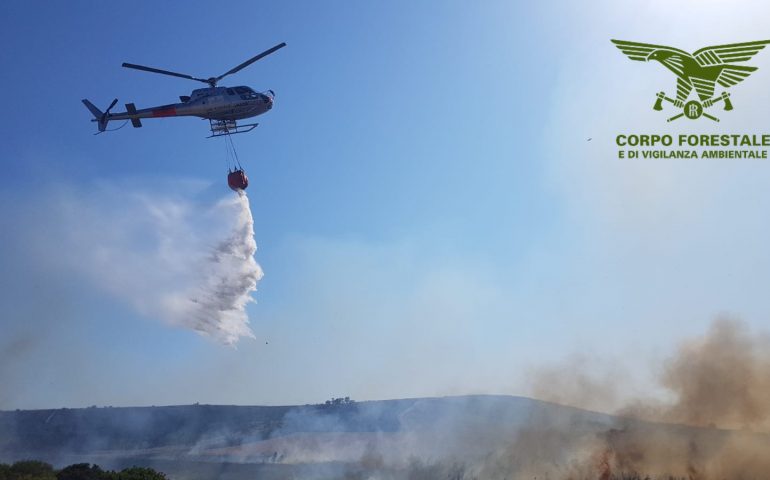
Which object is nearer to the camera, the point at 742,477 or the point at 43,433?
the point at 742,477

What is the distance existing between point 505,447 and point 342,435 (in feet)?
90.9

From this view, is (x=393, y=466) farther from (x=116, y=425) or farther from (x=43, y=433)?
(x=43, y=433)

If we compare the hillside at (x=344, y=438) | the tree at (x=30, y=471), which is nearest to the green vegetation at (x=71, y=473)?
the tree at (x=30, y=471)

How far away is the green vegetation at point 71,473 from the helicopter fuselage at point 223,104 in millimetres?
34059

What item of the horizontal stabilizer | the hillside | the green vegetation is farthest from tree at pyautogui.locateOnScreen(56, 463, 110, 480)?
the horizontal stabilizer

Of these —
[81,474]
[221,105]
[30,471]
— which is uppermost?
[221,105]

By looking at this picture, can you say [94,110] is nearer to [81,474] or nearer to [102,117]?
[102,117]

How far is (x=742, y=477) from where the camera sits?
217 ft

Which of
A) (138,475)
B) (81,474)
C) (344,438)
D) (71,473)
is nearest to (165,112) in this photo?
(138,475)

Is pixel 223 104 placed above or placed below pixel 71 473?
above

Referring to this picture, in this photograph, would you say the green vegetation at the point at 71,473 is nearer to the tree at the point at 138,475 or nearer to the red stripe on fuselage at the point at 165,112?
the tree at the point at 138,475

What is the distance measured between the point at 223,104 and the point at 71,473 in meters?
39.3

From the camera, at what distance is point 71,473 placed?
2891 inches

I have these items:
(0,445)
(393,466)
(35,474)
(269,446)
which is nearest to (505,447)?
(393,466)
